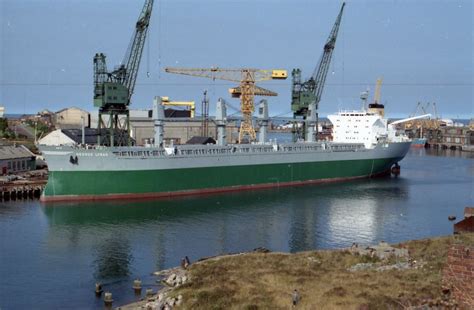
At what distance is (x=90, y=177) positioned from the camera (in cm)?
4025

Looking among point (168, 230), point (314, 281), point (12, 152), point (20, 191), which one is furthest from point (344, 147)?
point (314, 281)

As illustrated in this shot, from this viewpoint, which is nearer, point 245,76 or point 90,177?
point 90,177

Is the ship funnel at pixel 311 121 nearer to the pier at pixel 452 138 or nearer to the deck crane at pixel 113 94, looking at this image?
the deck crane at pixel 113 94

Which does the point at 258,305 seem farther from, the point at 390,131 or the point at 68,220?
the point at 390,131

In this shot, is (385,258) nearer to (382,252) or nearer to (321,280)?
Result: (382,252)

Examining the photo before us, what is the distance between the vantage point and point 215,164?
152 ft

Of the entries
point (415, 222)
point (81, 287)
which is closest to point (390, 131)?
point (415, 222)

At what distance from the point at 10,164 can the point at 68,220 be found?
696 inches

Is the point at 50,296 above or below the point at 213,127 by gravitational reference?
below

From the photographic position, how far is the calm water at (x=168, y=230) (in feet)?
75.4

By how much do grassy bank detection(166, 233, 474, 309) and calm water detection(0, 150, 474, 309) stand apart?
3.44m

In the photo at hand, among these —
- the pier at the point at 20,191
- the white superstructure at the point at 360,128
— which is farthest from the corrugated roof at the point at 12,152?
the white superstructure at the point at 360,128

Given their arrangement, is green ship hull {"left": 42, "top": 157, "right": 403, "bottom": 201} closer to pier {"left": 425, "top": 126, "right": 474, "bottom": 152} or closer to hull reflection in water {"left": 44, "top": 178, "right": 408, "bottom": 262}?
hull reflection in water {"left": 44, "top": 178, "right": 408, "bottom": 262}

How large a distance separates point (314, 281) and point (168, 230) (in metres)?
15.4
